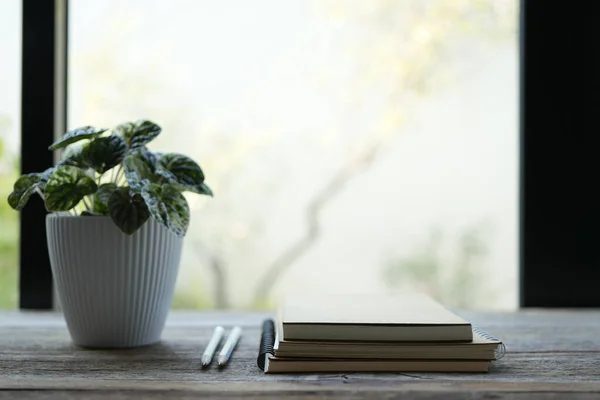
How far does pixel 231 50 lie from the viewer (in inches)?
132

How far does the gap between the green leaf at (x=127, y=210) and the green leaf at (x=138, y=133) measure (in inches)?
3.0

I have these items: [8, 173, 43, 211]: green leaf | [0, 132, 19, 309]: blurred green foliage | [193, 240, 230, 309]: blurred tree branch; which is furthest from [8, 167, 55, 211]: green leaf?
[193, 240, 230, 309]: blurred tree branch

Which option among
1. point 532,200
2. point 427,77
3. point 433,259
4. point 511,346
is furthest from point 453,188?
point 511,346

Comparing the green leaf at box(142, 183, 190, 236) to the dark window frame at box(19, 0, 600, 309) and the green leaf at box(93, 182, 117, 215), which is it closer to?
the green leaf at box(93, 182, 117, 215)

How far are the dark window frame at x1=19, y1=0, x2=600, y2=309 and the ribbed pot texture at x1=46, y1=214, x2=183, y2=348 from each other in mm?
492

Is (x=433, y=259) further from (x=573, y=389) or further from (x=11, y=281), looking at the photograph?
(x=573, y=389)

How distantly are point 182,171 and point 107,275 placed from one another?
176 millimetres

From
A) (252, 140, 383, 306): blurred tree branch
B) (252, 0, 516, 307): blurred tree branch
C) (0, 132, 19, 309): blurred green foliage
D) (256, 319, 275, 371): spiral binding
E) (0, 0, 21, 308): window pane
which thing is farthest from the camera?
(252, 140, 383, 306): blurred tree branch

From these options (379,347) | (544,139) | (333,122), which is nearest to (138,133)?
(379,347)

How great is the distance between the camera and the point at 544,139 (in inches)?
54.6

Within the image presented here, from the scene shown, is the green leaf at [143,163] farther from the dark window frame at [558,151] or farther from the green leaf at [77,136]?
the dark window frame at [558,151]

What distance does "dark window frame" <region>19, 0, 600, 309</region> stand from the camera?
4.47 feet

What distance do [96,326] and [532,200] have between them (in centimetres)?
92

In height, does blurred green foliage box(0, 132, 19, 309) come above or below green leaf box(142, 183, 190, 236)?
below
